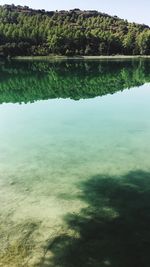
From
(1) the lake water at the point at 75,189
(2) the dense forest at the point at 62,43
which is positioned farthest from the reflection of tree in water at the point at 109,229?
(2) the dense forest at the point at 62,43

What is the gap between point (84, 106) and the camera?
131ft

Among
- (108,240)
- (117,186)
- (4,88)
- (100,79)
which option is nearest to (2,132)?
(117,186)

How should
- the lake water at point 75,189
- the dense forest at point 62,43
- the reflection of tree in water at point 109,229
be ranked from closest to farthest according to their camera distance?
the reflection of tree in water at point 109,229
the lake water at point 75,189
the dense forest at point 62,43

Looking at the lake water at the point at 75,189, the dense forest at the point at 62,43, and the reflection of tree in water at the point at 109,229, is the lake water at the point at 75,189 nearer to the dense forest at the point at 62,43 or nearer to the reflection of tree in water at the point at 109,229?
the reflection of tree in water at the point at 109,229

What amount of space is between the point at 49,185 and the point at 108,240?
5.21 meters

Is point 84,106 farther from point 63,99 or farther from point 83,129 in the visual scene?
point 83,129

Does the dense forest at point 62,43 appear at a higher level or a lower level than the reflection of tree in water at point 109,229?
lower

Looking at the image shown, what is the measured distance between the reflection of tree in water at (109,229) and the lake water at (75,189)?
28 mm

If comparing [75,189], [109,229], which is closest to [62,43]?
[75,189]

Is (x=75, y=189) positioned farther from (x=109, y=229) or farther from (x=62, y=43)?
(x=62, y=43)

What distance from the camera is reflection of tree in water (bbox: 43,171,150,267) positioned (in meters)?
10.9

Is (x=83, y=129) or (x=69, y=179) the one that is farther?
(x=83, y=129)

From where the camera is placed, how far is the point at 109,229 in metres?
12.5

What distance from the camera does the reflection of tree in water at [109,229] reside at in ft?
35.7
